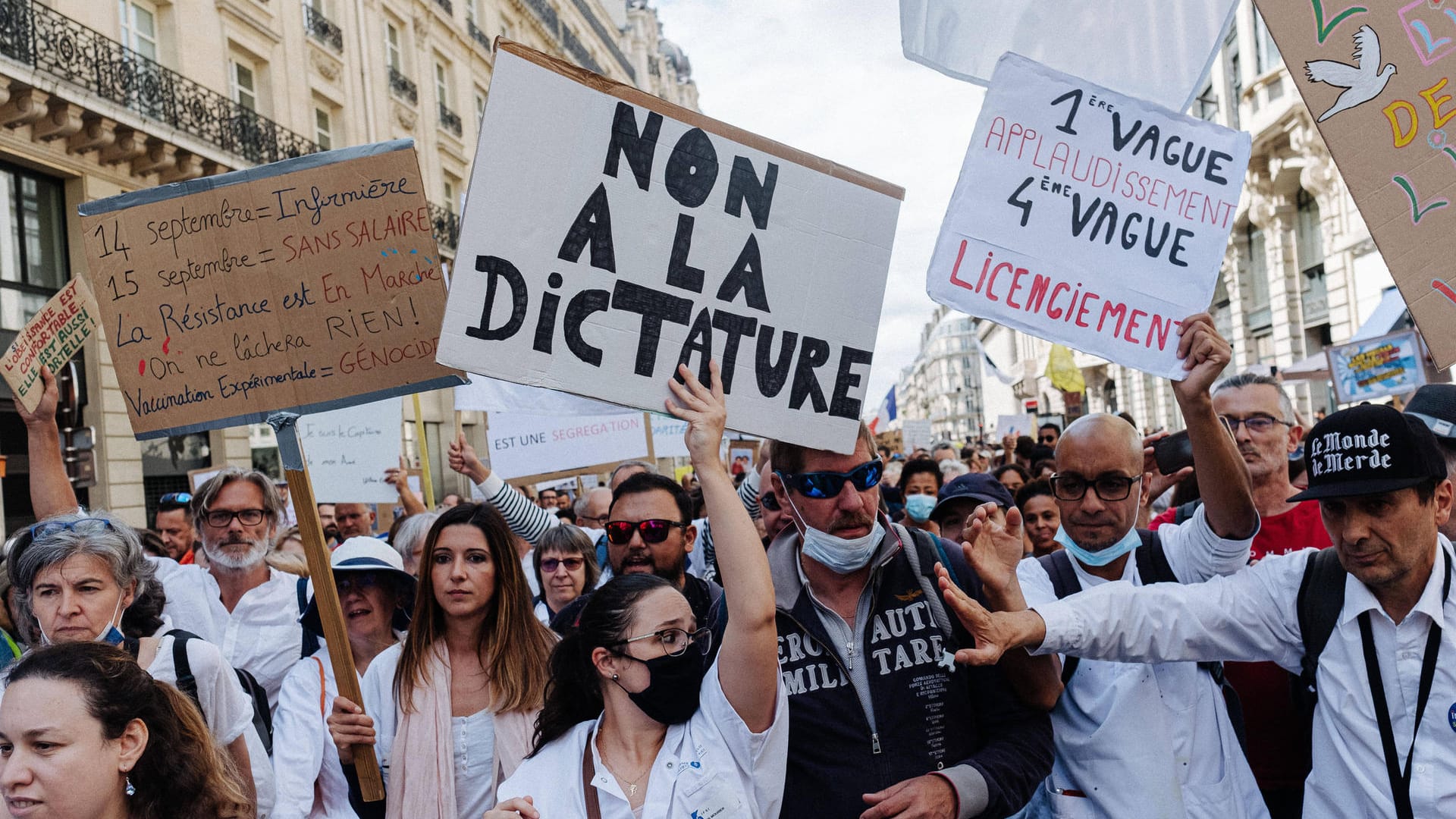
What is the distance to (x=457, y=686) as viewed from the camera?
331cm

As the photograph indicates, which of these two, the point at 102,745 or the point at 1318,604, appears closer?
the point at 102,745

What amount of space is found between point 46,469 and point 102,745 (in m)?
2.13

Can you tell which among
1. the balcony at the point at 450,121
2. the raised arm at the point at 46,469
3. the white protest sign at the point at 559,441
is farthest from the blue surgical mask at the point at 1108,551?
the balcony at the point at 450,121

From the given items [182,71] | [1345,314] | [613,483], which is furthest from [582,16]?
[613,483]

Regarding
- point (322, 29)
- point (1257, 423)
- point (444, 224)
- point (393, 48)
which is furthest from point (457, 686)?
point (393, 48)

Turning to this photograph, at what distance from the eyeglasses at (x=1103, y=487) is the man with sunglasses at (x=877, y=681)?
20.4 inches

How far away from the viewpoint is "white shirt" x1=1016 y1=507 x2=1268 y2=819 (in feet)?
9.18

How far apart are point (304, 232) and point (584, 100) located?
100cm

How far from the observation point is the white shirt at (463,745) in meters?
3.12

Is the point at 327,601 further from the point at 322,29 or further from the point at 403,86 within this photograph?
the point at 403,86

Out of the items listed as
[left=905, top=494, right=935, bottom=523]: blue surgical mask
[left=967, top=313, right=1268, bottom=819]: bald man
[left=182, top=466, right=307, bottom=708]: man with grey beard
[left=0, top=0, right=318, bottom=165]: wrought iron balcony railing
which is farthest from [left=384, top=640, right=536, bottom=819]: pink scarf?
[left=0, top=0, right=318, bottom=165]: wrought iron balcony railing

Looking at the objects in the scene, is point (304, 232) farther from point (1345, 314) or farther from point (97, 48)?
point (1345, 314)

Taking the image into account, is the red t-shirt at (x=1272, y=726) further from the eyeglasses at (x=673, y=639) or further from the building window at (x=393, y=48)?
the building window at (x=393, y=48)

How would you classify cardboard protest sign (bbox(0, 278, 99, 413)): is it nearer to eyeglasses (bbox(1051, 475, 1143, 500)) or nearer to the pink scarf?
the pink scarf
